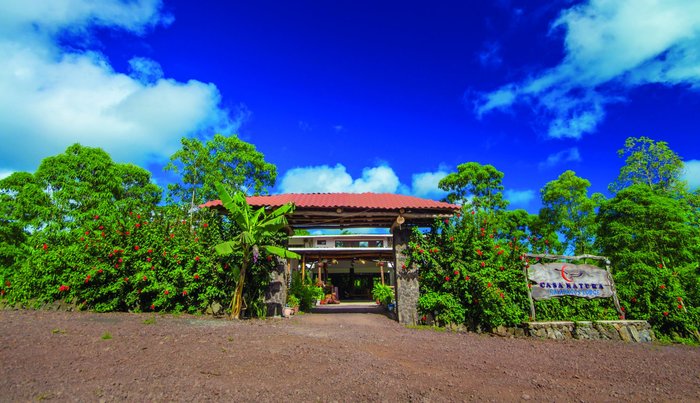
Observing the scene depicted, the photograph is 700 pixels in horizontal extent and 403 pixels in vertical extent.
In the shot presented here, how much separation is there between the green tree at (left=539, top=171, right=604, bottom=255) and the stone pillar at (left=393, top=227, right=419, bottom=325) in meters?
13.8

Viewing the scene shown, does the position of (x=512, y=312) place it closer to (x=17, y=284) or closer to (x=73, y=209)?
(x=17, y=284)

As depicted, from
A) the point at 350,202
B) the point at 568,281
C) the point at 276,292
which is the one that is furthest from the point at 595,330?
the point at 276,292

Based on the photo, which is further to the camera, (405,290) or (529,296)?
(405,290)

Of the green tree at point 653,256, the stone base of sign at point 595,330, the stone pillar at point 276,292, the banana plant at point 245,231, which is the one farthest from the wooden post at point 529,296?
the stone pillar at point 276,292

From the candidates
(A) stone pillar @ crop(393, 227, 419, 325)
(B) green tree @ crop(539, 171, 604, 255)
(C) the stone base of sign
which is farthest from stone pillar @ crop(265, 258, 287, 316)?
(B) green tree @ crop(539, 171, 604, 255)

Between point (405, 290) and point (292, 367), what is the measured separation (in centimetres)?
618

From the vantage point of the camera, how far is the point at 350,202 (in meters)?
10.8

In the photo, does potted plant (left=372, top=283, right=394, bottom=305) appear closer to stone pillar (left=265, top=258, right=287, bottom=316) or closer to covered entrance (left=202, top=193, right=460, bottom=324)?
covered entrance (left=202, top=193, right=460, bottom=324)

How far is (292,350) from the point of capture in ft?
17.1

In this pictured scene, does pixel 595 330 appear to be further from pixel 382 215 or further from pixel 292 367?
pixel 292 367

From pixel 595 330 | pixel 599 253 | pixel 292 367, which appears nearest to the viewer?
pixel 292 367

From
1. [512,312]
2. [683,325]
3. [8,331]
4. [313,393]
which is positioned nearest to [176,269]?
[8,331]

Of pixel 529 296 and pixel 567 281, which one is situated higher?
pixel 567 281

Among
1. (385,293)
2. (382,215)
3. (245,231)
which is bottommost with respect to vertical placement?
(385,293)
